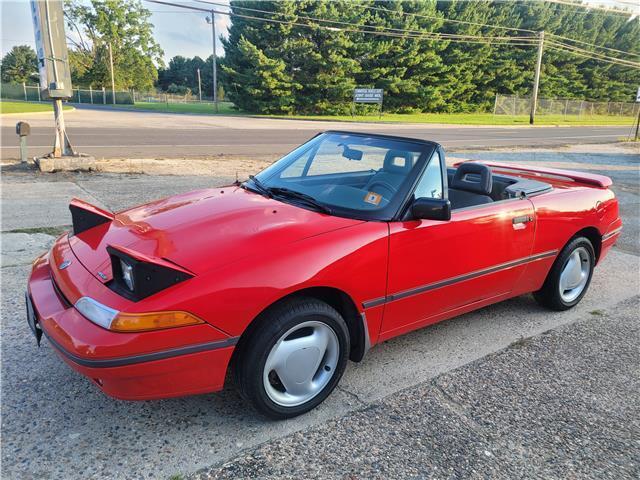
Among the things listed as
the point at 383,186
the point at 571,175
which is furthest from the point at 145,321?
the point at 571,175

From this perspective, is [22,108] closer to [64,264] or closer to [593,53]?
[64,264]

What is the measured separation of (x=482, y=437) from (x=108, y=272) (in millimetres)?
2071

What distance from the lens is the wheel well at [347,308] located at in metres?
2.50

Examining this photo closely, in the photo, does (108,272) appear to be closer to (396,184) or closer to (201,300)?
(201,300)

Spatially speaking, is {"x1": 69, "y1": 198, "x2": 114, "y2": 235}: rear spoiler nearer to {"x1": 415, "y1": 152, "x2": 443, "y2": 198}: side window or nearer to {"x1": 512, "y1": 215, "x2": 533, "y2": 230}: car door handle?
{"x1": 415, "y1": 152, "x2": 443, "y2": 198}: side window

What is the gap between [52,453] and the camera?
219 cm

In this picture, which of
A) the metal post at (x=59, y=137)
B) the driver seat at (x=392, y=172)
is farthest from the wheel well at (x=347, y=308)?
the metal post at (x=59, y=137)

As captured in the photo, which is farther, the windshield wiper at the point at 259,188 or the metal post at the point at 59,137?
the metal post at the point at 59,137

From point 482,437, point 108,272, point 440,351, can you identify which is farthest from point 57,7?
point 482,437

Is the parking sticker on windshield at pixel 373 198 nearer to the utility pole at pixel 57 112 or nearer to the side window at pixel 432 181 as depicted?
the side window at pixel 432 181

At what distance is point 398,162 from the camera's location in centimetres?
317

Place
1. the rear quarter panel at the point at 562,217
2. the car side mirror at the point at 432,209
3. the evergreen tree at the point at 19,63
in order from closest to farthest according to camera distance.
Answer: the car side mirror at the point at 432,209 < the rear quarter panel at the point at 562,217 < the evergreen tree at the point at 19,63

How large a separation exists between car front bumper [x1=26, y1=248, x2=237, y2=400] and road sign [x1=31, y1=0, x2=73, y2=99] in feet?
27.3

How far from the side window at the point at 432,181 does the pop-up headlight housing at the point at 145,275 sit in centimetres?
155
